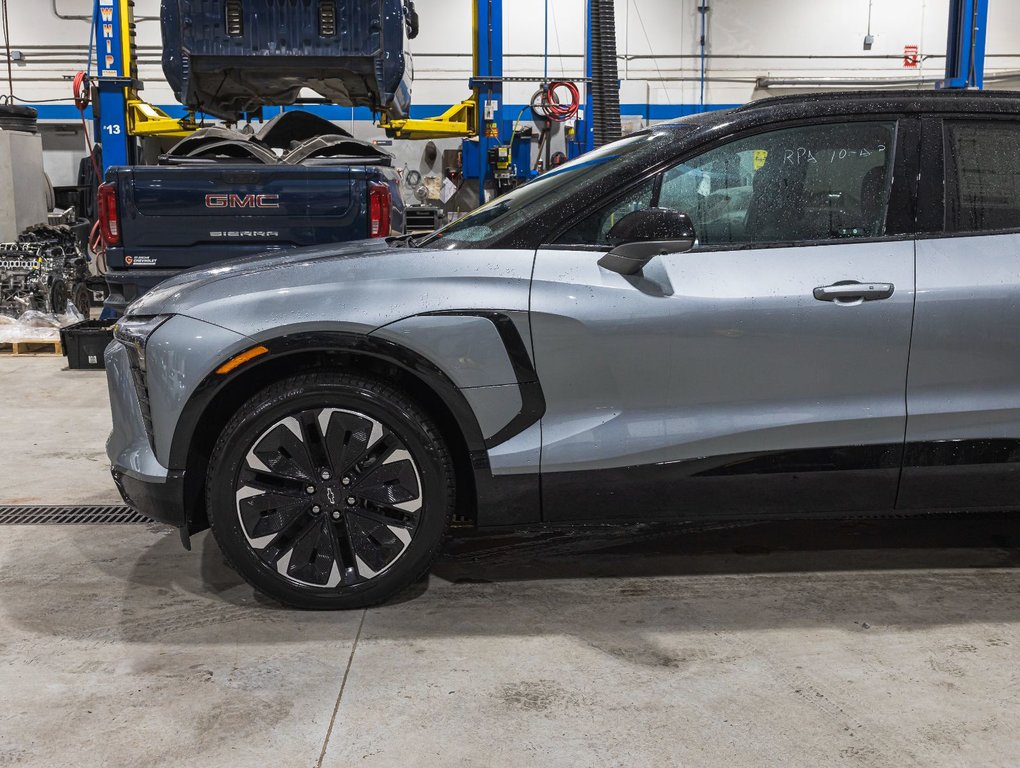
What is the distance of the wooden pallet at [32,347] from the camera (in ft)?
28.0

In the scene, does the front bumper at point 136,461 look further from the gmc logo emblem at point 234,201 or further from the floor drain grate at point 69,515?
the gmc logo emblem at point 234,201

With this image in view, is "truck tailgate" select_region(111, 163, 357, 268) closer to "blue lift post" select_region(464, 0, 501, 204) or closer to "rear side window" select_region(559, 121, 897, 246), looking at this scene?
"blue lift post" select_region(464, 0, 501, 204)

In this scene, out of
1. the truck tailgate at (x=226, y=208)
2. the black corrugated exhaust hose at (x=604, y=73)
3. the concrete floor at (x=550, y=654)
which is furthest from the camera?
the black corrugated exhaust hose at (x=604, y=73)

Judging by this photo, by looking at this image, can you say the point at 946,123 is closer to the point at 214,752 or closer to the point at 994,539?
the point at 994,539

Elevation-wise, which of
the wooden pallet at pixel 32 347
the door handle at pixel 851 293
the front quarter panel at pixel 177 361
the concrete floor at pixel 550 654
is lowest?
the wooden pallet at pixel 32 347

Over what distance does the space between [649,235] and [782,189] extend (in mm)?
522

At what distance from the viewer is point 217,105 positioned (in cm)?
820

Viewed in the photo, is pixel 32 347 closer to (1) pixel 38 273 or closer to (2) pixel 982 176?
(1) pixel 38 273

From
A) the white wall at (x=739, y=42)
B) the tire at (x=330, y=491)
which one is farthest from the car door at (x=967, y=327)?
the white wall at (x=739, y=42)

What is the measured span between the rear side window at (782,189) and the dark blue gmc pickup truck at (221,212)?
3926mm

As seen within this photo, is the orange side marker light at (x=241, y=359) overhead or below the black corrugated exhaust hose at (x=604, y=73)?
below

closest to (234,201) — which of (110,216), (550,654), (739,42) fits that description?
(110,216)

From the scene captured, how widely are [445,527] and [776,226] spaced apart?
1367 mm

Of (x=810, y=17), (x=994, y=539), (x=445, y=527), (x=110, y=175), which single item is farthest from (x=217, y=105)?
(x=810, y=17)
